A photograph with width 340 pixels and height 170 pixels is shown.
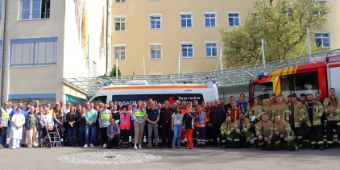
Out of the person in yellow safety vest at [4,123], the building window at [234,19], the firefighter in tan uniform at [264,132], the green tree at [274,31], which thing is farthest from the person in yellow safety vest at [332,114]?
the building window at [234,19]

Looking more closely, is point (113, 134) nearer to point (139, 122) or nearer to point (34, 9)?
point (139, 122)

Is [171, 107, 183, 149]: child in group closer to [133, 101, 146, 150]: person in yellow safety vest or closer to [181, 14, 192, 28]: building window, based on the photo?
[133, 101, 146, 150]: person in yellow safety vest

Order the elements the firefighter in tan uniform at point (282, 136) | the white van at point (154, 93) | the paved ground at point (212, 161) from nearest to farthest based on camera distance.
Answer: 1. the paved ground at point (212, 161)
2. the firefighter in tan uniform at point (282, 136)
3. the white van at point (154, 93)

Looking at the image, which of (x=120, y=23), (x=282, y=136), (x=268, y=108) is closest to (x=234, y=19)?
(x=120, y=23)

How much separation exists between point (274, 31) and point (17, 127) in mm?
23902

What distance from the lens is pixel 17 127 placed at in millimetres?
15359

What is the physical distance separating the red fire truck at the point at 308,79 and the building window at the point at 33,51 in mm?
14748

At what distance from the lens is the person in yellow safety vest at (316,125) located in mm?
12945

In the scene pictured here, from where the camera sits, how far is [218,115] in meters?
15.1

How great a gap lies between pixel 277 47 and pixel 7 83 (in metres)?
20.9

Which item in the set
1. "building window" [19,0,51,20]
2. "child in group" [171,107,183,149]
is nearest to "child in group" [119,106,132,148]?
"child in group" [171,107,183,149]

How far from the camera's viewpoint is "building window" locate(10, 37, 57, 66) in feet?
84.1

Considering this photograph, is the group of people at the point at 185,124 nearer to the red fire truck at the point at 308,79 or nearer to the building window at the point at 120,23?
the red fire truck at the point at 308,79

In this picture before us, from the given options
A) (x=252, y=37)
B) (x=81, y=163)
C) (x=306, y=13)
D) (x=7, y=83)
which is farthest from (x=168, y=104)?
(x=306, y=13)
